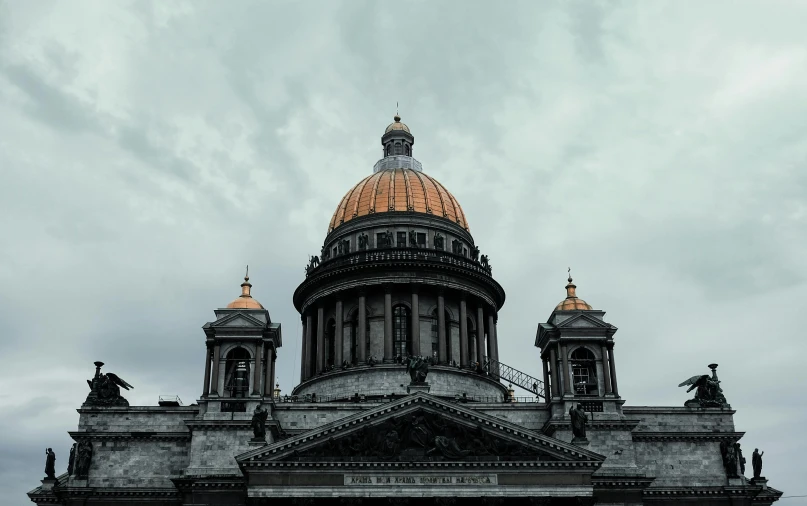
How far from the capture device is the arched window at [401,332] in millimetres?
62781

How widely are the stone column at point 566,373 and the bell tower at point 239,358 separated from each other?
16525 millimetres

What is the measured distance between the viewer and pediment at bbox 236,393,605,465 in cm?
4691

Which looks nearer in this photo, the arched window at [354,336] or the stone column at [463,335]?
the stone column at [463,335]

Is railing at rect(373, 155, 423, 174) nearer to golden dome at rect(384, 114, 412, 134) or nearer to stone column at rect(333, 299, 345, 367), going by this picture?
golden dome at rect(384, 114, 412, 134)

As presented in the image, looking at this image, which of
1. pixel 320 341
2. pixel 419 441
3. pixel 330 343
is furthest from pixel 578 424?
pixel 330 343

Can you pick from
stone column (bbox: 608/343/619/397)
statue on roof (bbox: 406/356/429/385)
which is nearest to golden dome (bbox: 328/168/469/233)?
stone column (bbox: 608/343/619/397)

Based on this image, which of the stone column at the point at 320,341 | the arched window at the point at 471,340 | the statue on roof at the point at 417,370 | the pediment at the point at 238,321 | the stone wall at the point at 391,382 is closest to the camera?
the statue on roof at the point at 417,370

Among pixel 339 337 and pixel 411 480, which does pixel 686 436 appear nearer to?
pixel 411 480

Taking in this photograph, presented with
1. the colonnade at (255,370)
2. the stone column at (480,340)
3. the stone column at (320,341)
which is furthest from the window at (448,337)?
the colonnade at (255,370)

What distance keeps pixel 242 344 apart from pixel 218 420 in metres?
4.90

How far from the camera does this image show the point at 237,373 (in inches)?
2196

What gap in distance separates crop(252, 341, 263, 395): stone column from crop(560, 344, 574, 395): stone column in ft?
55.8

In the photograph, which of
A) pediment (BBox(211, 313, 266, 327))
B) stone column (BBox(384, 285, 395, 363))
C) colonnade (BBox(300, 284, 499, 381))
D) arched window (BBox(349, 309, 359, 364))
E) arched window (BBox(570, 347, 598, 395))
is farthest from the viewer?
arched window (BBox(349, 309, 359, 364))

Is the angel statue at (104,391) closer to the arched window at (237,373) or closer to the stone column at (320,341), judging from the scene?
the arched window at (237,373)
